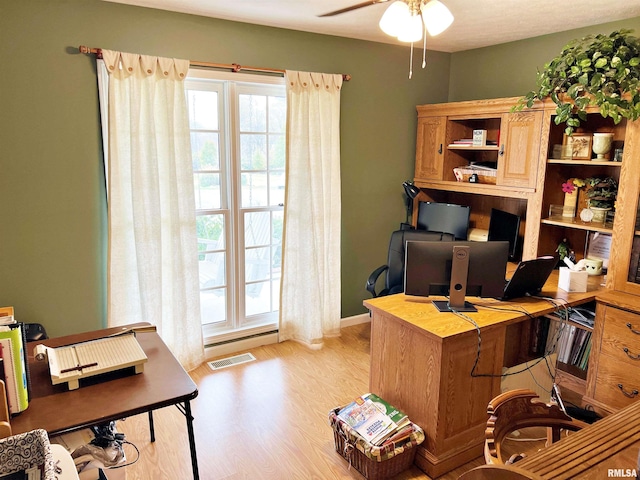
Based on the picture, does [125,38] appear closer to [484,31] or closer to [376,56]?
[376,56]

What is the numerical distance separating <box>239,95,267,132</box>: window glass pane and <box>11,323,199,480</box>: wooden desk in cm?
220

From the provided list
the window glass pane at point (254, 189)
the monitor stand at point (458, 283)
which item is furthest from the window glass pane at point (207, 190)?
the monitor stand at point (458, 283)

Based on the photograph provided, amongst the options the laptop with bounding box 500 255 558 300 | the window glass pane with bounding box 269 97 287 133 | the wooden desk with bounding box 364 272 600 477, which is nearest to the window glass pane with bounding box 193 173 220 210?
the window glass pane with bounding box 269 97 287 133

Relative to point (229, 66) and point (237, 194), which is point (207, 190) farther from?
point (229, 66)

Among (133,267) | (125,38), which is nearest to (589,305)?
(133,267)

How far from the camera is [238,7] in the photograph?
309 centimetres

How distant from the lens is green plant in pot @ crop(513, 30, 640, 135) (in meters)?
2.79

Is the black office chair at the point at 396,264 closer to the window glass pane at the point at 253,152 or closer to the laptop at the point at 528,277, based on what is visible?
the laptop at the point at 528,277

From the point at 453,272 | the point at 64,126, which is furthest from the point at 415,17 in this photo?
the point at 64,126

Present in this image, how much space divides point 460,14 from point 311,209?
5.76ft

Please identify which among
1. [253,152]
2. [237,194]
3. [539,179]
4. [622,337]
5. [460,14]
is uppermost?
[460,14]

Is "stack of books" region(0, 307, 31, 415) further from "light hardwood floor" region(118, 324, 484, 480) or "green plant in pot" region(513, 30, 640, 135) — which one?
Answer: "green plant in pot" region(513, 30, 640, 135)

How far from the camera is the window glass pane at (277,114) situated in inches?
149

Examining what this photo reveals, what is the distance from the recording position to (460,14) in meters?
3.15
